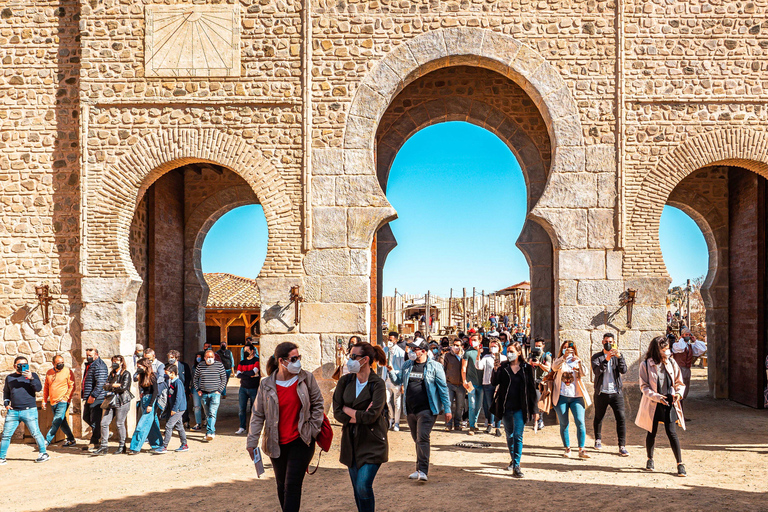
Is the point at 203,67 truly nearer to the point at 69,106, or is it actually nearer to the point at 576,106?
the point at 69,106

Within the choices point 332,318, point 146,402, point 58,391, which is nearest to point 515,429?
point 332,318

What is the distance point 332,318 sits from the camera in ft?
30.7

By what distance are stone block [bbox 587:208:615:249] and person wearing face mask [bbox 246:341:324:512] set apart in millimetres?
5998

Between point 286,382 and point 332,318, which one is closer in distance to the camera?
point 286,382

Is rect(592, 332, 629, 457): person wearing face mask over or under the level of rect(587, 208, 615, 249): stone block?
under

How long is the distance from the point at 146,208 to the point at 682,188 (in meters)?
10.5

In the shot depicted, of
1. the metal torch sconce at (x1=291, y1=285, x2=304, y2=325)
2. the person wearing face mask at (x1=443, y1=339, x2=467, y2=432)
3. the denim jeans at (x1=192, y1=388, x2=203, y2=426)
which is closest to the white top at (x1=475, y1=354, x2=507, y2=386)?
the person wearing face mask at (x1=443, y1=339, x2=467, y2=432)

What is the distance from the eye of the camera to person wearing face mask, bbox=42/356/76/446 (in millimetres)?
8648

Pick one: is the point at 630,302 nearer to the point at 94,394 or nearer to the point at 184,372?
the point at 184,372

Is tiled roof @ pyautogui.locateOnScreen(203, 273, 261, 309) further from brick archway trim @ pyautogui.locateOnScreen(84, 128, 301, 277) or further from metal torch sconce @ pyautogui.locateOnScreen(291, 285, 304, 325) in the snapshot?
metal torch sconce @ pyautogui.locateOnScreen(291, 285, 304, 325)

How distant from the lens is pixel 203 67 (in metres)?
9.45

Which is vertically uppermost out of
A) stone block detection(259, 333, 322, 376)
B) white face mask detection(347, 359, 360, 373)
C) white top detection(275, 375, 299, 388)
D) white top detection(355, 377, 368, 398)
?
white face mask detection(347, 359, 360, 373)

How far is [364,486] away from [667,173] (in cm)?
703

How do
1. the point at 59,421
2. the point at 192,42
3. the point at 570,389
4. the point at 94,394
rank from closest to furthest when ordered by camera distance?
the point at 570,389
the point at 94,394
the point at 59,421
the point at 192,42
